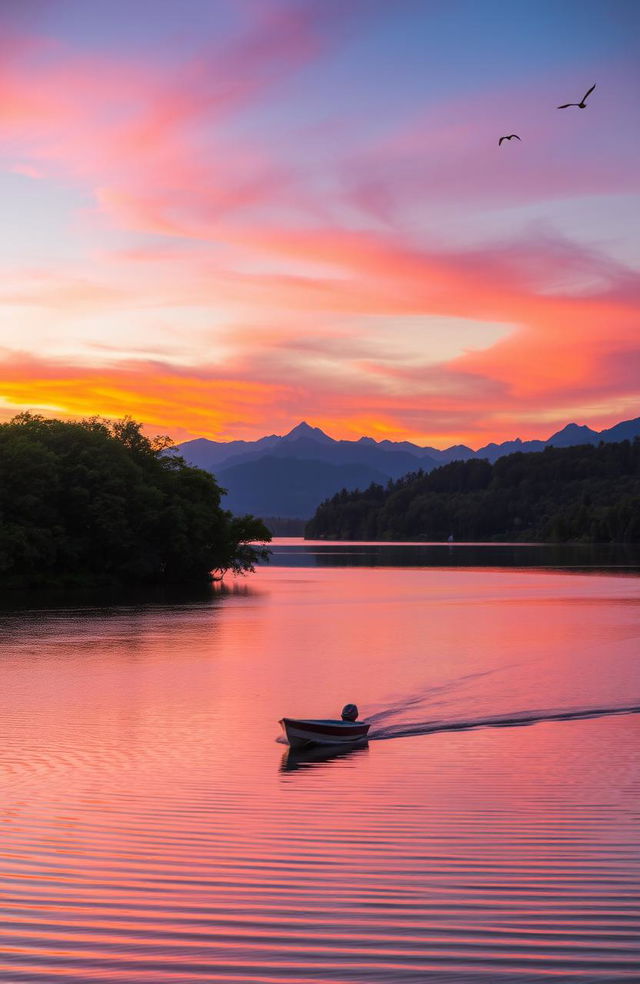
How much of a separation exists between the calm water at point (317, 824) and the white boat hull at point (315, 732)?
945mm

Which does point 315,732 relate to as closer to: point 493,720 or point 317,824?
point 493,720

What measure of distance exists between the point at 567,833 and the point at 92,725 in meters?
17.5

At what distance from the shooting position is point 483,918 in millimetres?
11828

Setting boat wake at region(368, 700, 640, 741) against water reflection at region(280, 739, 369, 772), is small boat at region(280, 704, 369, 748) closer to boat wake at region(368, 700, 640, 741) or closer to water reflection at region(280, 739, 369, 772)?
water reflection at region(280, 739, 369, 772)

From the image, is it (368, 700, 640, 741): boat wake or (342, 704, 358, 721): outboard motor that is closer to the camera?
(342, 704, 358, 721): outboard motor

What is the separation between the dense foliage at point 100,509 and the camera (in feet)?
329

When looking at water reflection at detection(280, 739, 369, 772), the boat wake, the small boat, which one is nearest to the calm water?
the boat wake

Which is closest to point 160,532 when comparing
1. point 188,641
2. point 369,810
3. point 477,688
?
point 188,641

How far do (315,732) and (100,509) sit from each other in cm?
8234

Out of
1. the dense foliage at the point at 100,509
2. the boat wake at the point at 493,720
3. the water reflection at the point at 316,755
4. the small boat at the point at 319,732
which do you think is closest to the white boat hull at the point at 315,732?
the small boat at the point at 319,732

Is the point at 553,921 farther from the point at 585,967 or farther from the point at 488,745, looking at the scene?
the point at 488,745

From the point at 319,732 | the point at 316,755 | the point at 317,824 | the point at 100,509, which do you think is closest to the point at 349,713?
the point at 319,732

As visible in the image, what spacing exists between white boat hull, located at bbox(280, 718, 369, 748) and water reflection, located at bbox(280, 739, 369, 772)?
144 millimetres

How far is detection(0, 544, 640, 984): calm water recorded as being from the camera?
35.8ft
